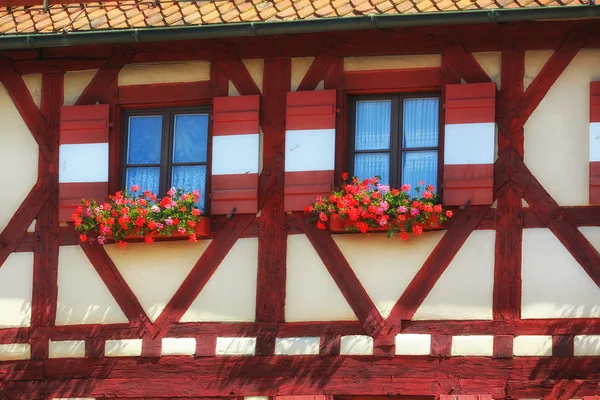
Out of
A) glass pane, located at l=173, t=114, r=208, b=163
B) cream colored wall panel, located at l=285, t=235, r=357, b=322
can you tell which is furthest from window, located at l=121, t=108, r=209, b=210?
cream colored wall panel, located at l=285, t=235, r=357, b=322

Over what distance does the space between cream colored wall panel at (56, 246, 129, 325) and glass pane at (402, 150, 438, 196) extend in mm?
2771

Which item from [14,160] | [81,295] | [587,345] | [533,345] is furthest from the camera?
[14,160]

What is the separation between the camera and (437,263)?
51.7 ft

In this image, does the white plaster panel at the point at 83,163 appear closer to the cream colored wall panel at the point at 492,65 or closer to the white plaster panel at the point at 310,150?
the white plaster panel at the point at 310,150

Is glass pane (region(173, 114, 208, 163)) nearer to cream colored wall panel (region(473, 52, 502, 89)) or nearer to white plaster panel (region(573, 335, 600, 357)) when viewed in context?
cream colored wall panel (region(473, 52, 502, 89))

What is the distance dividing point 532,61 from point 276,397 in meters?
3.56

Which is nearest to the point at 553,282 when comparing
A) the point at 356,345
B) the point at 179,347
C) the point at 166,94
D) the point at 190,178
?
the point at 356,345

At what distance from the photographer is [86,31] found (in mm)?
16562

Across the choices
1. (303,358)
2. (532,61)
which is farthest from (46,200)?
→ (532,61)

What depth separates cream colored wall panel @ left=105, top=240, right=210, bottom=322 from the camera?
1642 cm

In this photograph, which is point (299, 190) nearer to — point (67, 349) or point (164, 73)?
point (164, 73)

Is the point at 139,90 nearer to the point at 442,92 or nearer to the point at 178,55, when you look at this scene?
the point at 178,55

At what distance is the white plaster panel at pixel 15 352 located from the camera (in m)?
16.8

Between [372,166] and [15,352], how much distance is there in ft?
11.8
